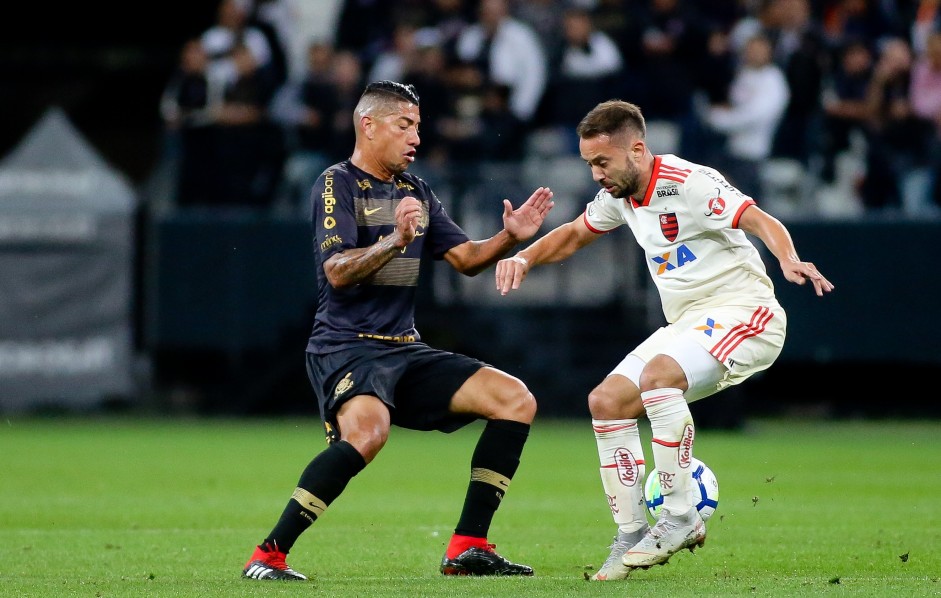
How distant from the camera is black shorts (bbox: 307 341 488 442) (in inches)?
286

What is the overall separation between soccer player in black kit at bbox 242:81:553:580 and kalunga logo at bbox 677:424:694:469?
29.8 inches

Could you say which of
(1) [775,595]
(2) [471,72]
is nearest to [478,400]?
(1) [775,595]

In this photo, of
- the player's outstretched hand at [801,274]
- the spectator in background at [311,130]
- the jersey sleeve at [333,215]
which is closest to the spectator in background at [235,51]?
the spectator in background at [311,130]

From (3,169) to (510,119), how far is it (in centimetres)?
593

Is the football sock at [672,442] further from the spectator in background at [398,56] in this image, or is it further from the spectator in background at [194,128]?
the spectator in background at [194,128]

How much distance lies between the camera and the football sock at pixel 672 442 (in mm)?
7188

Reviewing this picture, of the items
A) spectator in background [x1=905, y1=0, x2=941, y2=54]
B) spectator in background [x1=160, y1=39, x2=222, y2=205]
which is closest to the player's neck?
spectator in background [x1=160, y1=39, x2=222, y2=205]

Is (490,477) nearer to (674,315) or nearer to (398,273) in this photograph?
(398,273)

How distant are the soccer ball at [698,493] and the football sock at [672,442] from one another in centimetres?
18

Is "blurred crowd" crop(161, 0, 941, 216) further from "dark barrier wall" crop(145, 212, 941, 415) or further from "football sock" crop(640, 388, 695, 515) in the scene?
"football sock" crop(640, 388, 695, 515)

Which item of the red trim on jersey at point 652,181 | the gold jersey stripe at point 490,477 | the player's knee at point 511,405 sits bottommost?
the gold jersey stripe at point 490,477

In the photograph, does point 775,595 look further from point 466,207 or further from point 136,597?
point 466,207

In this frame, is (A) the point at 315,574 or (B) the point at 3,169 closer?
(A) the point at 315,574

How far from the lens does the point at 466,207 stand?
669 inches
